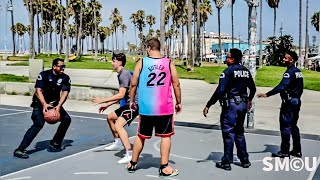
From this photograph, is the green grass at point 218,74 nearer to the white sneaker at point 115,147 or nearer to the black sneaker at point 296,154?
the white sneaker at point 115,147

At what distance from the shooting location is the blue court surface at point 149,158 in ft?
20.4

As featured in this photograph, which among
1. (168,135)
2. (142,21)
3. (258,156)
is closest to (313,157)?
(258,156)

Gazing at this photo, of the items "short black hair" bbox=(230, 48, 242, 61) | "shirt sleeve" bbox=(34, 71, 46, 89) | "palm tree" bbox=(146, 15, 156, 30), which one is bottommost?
"shirt sleeve" bbox=(34, 71, 46, 89)

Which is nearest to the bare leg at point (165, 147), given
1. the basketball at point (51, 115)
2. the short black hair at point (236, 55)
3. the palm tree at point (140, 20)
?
the short black hair at point (236, 55)

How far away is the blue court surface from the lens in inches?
245

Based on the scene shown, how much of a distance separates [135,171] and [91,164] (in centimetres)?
86

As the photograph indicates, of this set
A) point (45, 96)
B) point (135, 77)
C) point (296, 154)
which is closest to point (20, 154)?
point (45, 96)

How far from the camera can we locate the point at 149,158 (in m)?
7.26

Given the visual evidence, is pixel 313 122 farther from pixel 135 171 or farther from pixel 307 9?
pixel 307 9

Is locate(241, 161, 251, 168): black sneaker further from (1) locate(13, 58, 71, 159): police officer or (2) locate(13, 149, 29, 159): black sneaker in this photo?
(2) locate(13, 149, 29, 159): black sneaker

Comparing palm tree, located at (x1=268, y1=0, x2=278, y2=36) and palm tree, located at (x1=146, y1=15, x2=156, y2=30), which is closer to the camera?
palm tree, located at (x1=268, y1=0, x2=278, y2=36)

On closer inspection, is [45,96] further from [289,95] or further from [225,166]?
[289,95]

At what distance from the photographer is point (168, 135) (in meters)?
6.02

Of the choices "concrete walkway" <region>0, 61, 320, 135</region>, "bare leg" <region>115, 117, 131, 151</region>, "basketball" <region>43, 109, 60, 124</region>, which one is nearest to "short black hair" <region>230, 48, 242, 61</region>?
"bare leg" <region>115, 117, 131, 151</region>
